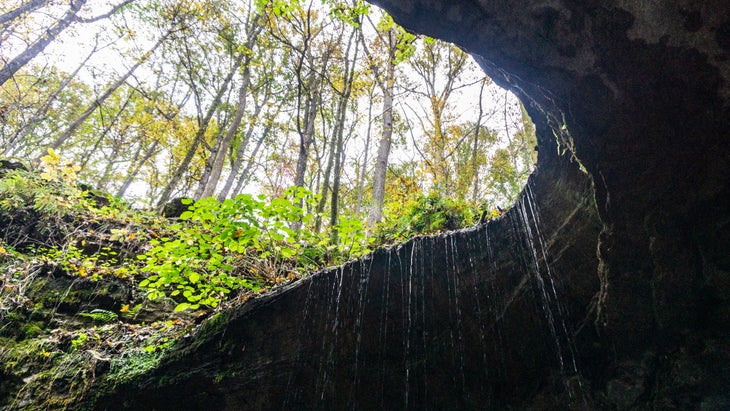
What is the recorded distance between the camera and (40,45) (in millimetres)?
8188

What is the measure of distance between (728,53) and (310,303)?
4.24 meters

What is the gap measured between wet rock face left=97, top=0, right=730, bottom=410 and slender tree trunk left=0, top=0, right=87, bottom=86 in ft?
28.5

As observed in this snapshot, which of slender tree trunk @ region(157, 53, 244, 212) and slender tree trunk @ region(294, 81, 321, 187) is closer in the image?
slender tree trunk @ region(294, 81, 321, 187)

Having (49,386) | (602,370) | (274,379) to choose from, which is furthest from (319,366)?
(49,386)

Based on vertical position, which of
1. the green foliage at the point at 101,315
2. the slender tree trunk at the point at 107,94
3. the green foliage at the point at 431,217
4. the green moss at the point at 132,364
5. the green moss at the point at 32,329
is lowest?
the green moss at the point at 132,364

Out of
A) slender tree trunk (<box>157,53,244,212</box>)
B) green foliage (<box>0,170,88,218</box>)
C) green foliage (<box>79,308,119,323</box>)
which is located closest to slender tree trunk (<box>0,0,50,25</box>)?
green foliage (<box>0,170,88,218</box>)

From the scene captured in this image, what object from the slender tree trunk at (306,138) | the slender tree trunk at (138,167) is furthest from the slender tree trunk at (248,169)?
the slender tree trunk at (306,138)

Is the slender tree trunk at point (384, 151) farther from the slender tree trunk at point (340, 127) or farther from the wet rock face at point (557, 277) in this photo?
the wet rock face at point (557, 277)

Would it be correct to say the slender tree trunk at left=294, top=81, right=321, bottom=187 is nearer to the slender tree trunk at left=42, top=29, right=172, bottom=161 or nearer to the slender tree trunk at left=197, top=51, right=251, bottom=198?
the slender tree trunk at left=197, top=51, right=251, bottom=198

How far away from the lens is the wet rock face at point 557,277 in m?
2.29

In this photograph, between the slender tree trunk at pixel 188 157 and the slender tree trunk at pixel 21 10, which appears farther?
the slender tree trunk at pixel 188 157

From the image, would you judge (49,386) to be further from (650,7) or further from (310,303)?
(650,7)

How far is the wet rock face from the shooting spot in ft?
7.50

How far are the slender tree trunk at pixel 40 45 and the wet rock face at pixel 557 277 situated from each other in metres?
8.69
